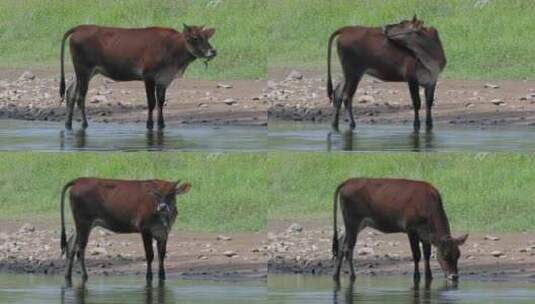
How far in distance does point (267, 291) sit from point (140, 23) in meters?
9.75

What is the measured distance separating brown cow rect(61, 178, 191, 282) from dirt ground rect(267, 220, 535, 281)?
9.82ft

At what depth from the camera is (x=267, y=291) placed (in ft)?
107

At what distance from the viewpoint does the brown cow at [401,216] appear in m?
32.7

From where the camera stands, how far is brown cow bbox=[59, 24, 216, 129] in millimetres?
33781

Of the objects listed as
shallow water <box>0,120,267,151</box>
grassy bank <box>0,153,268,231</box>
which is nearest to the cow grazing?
shallow water <box>0,120,267,151</box>

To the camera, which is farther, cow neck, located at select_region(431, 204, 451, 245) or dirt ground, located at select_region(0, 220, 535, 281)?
dirt ground, located at select_region(0, 220, 535, 281)

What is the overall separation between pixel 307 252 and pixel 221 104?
246cm

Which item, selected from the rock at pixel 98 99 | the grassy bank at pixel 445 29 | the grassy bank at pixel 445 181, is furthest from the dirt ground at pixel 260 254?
the grassy bank at pixel 445 29

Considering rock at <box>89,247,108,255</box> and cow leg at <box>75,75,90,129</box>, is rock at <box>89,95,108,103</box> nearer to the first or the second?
rock at <box>89,247,108,255</box>

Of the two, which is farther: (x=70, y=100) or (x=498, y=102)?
(x=498, y=102)

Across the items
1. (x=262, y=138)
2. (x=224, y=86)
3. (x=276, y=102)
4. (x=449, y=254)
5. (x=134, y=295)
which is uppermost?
(x=224, y=86)

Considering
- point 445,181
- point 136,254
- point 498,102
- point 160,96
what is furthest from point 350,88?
point 445,181

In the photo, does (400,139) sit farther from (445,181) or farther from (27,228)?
(27,228)

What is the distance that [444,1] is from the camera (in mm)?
41344
